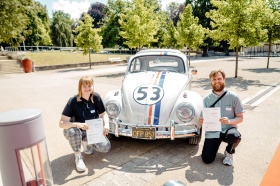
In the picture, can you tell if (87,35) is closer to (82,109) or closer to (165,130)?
(82,109)

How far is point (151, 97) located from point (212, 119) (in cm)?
128

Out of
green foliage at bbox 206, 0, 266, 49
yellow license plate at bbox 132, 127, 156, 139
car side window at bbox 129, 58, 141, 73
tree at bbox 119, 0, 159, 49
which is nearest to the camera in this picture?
yellow license plate at bbox 132, 127, 156, 139

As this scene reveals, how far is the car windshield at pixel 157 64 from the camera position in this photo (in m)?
5.77

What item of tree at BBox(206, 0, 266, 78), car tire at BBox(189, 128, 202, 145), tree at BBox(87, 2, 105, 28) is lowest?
car tire at BBox(189, 128, 202, 145)

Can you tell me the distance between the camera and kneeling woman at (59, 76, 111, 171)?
3.62 m

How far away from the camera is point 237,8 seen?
39.0 feet

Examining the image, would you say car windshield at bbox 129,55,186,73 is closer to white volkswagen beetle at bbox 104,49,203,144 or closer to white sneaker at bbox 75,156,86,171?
white volkswagen beetle at bbox 104,49,203,144

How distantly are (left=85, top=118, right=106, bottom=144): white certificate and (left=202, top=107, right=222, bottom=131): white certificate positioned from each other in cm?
178

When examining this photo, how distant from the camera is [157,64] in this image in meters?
6.09

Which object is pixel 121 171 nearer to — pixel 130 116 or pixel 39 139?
pixel 130 116

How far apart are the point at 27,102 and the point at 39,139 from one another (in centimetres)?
707

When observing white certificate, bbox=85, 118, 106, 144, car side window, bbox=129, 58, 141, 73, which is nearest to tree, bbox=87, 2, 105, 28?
car side window, bbox=129, 58, 141, 73

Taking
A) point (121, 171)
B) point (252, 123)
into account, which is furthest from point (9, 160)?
point (252, 123)

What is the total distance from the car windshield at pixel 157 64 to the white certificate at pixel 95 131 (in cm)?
250
